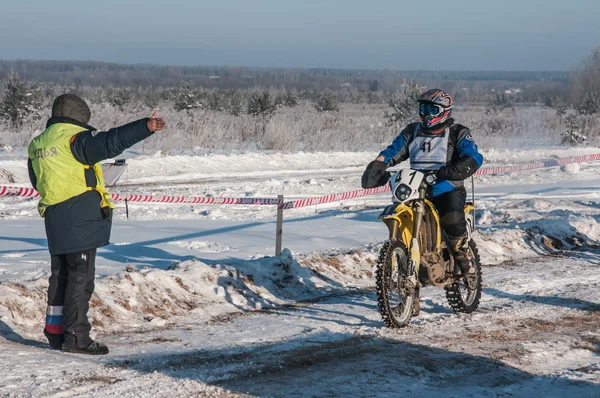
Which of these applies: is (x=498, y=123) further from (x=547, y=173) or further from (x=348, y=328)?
(x=348, y=328)

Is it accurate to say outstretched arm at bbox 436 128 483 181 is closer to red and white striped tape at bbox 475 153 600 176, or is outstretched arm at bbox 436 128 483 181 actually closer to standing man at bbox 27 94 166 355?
Answer: standing man at bbox 27 94 166 355

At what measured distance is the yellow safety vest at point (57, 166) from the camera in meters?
6.13

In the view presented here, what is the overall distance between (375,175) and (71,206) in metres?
2.69

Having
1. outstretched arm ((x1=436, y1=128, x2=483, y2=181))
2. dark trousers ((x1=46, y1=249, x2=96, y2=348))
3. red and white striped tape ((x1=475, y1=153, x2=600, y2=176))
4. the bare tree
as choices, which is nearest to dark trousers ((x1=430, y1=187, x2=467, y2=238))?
outstretched arm ((x1=436, y1=128, x2=483, y2=181))

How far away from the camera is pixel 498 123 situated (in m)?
51.8

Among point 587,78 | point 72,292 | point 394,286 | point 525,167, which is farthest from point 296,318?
point 587,78

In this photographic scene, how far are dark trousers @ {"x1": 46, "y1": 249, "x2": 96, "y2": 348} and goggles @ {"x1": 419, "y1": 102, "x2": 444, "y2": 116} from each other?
3.21 meters

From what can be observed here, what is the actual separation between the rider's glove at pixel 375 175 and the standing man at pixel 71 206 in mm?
2163

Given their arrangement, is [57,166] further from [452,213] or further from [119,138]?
[452,213]

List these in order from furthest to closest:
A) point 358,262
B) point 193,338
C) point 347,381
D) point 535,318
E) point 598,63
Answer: point 598,63 → point 358,262 → point 535,318 → point 193,338 → point 347,381

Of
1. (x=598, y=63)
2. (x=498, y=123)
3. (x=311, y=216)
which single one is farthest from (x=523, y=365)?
(x=598, y=63)

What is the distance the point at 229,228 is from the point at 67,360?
838cm

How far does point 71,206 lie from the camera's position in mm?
6219

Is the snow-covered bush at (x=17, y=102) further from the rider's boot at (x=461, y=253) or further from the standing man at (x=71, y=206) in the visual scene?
the standing man at (x=71, y=206)
